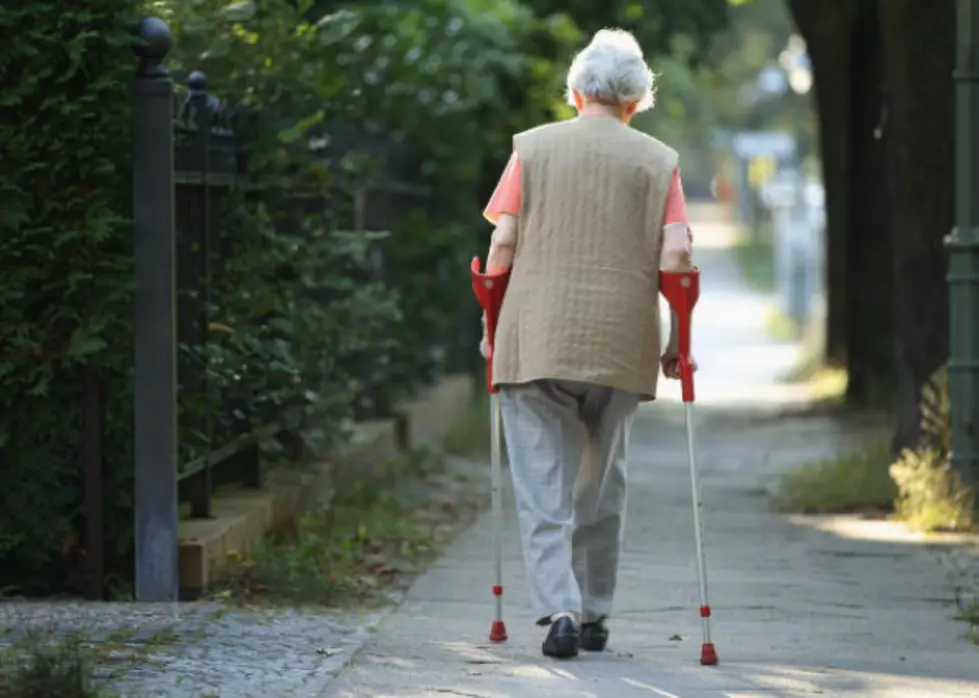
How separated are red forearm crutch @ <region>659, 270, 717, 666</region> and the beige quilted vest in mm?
87

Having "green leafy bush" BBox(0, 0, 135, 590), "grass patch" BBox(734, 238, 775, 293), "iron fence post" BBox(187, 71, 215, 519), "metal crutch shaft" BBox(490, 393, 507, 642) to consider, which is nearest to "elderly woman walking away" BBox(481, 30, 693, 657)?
"metal crutch shaft" BBox(490, 393, 507, 642)

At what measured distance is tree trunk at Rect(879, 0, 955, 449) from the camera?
11453 millimetres

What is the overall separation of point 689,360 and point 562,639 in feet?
3.03

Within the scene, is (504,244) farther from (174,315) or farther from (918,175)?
(918,175)

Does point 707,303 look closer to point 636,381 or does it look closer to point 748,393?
point 748,393

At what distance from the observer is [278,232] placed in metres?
10.1

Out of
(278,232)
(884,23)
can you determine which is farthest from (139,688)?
(884,23)

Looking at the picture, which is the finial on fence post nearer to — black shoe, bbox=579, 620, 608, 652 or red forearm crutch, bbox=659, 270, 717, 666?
red forearm crutch, bbox=659, 270, 717, 666

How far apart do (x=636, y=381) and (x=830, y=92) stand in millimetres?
12879

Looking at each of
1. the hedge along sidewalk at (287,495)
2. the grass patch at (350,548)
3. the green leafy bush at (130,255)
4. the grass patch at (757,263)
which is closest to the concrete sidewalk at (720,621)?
the grass patch at (350,548)

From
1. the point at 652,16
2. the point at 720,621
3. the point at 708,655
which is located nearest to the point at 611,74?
the point at 708,655

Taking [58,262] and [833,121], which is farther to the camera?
[833,121]

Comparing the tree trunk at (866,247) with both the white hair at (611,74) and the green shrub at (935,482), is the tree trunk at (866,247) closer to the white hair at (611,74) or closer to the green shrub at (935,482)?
the green shrub at (935,482)

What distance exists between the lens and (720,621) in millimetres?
7938
